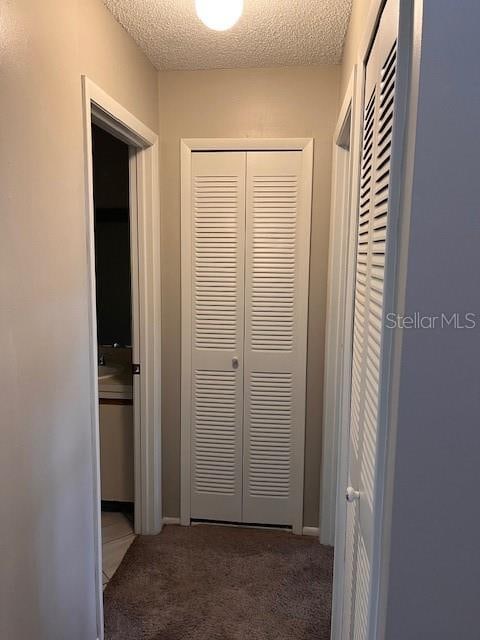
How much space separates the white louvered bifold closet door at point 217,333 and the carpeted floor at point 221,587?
249 mm

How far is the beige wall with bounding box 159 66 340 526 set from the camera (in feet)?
7.83

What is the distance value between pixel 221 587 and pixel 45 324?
5.21 ft

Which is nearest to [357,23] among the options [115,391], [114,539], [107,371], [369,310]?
[369,310]

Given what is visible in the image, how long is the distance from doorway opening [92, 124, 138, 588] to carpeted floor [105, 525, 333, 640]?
270 mm

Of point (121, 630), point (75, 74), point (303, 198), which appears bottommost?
point (121, 630)

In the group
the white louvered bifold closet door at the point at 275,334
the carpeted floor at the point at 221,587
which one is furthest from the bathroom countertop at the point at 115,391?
the carpeted floor at the point at 221,587

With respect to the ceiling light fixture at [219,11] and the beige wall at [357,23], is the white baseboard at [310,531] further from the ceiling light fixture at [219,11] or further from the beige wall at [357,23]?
the ceiling light fixture at [219,11]

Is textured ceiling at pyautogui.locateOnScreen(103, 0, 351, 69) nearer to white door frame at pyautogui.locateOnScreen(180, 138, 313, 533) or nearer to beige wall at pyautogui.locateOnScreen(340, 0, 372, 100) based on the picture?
beige wall at pyautogui.locateOnScreen(340, 0, 372, 100)

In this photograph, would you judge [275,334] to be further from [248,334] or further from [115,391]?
[115,391]

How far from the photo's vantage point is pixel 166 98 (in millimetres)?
2463

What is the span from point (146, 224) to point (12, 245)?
1258mm

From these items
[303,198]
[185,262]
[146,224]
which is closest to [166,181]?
[146,224]

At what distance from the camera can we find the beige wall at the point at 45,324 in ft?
3.85

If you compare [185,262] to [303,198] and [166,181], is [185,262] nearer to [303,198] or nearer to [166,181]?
[166,181]
